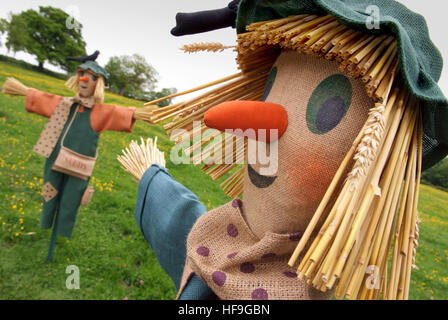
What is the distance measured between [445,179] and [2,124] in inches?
716

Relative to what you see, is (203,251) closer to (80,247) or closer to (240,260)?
(240,260)

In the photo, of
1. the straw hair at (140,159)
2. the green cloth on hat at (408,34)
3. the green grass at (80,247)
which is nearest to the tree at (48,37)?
the green grass at (80,247)

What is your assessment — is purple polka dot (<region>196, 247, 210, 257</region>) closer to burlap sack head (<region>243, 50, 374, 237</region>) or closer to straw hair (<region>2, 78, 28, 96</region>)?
burlap sack head (<region>243, 50, 374, 237</region>)

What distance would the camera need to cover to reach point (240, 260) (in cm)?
71

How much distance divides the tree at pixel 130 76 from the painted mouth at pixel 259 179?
21.5 m

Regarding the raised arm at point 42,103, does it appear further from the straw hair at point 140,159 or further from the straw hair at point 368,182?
the straw hair at point 368,182

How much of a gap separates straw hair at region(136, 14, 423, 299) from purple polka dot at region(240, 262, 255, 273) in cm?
17

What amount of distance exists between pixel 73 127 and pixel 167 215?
112 cm

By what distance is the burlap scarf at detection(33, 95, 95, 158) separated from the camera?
1813 mm

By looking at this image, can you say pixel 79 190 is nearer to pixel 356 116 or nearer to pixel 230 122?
pixel 230 122

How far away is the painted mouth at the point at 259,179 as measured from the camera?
28.3 inches

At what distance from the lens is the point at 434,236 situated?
5863 millimetres

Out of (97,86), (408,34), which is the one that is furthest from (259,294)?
(97,86)

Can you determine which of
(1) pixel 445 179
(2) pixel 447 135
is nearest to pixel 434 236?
(2) pixel 447 135
